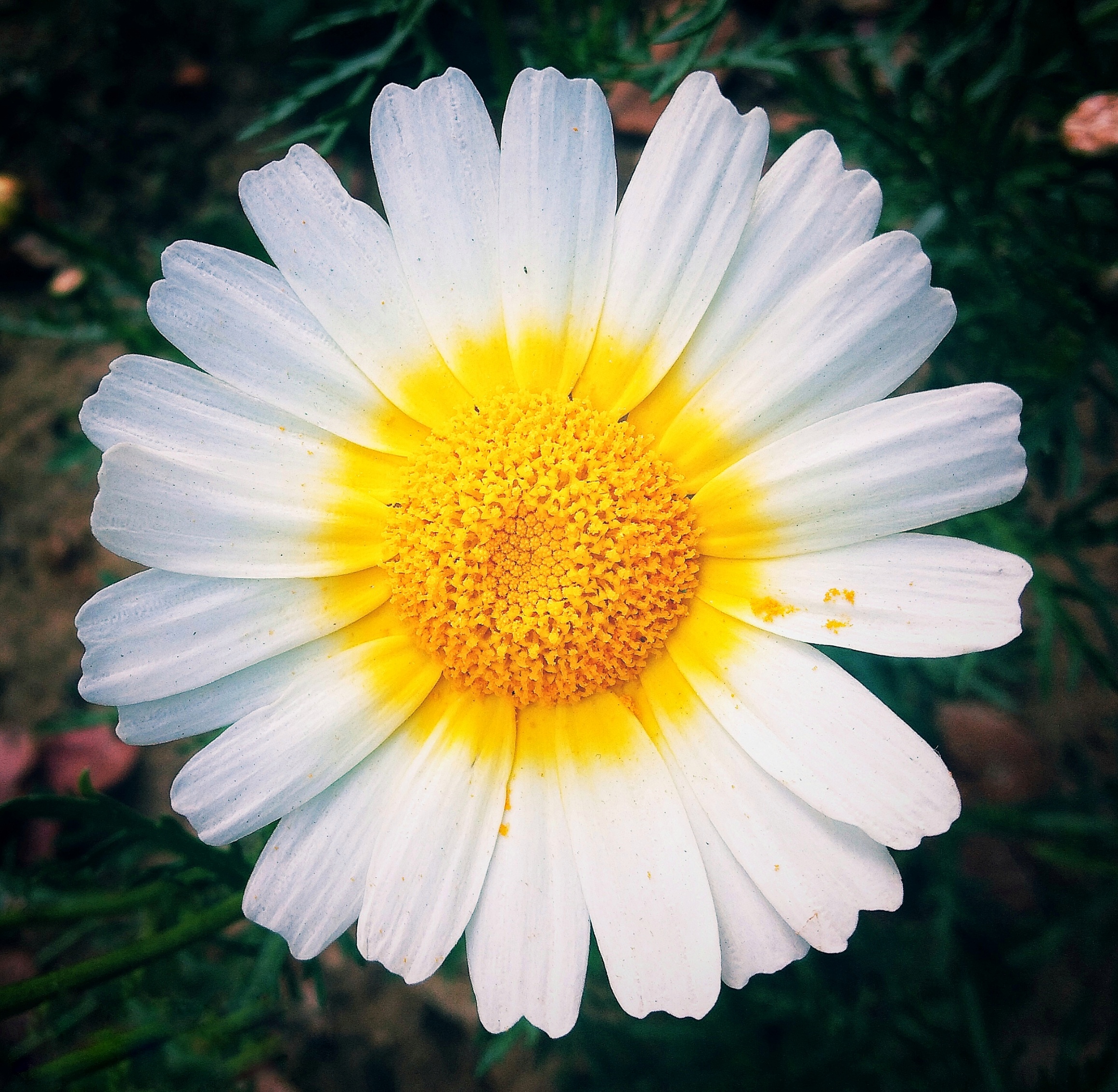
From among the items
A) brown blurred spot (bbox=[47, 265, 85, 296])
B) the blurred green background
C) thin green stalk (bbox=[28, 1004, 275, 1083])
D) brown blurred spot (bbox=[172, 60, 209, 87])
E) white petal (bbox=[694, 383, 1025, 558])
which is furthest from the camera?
brown blurred spot (bbox=[172, 60, 209, 87])

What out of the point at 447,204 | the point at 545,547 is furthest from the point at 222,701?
the point at 447,204

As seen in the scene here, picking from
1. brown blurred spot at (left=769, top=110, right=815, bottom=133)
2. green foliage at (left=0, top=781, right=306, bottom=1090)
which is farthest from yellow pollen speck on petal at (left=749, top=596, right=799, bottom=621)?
brown blurred spot at (left=769, top=110, right=815, bottom=133)

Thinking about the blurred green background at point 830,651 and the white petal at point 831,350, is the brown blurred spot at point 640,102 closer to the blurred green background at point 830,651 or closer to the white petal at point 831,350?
the blurred green background at point 830,651

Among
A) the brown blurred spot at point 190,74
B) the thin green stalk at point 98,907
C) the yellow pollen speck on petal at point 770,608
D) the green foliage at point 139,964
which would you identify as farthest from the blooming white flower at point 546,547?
the brown blurred spot at point 190,74

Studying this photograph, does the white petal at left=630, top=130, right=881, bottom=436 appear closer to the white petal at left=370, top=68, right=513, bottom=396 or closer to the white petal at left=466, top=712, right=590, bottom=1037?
the white petal at left=370, top=68, right=513, bottom=396

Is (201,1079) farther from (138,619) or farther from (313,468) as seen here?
(313,468)
